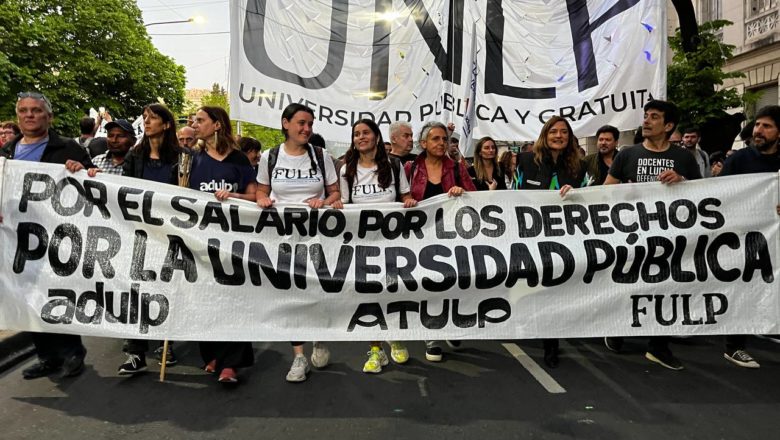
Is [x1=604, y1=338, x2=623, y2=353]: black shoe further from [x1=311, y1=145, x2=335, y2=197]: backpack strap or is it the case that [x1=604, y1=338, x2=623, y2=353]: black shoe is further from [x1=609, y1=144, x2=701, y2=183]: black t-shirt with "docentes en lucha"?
[x1=311, y1=145, x2=335, y2=197]: backpack strap

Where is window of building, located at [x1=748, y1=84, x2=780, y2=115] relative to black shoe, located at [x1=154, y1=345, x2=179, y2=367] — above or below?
above

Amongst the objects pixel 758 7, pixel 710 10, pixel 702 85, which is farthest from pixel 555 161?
pixel 710 10

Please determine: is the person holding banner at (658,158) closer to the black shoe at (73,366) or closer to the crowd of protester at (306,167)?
the crowd of protester at (306,167)

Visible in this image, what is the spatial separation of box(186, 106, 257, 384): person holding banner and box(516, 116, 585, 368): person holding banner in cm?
231

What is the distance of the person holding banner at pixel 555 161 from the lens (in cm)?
447

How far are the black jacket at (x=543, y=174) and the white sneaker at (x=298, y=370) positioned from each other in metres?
2.30

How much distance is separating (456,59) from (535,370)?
3.03 metres

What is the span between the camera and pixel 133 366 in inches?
161

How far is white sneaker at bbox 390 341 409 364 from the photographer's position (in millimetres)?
4297

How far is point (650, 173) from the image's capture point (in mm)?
4180

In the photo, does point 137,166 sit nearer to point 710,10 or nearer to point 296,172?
point 296,172

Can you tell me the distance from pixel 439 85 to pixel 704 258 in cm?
279

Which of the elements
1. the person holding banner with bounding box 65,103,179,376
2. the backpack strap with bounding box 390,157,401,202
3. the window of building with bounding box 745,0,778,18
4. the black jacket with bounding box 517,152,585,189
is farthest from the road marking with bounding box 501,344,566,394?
the window of building with bounding box 745,0,778,18

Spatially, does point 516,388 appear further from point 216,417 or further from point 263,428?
point 216,417
